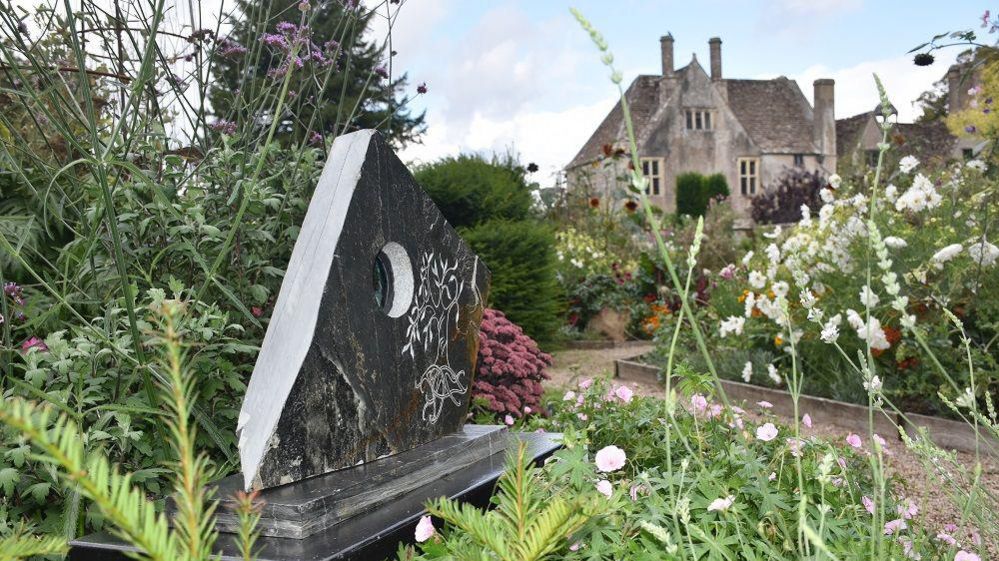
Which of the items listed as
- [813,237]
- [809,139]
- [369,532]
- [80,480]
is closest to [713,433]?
[369,532]

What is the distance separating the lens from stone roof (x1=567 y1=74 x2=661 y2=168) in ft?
106

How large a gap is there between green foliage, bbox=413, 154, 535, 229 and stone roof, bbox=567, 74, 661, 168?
2248 centimetres

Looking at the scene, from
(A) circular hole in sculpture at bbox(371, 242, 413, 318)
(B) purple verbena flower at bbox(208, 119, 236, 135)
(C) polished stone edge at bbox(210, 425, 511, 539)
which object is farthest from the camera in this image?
(B) purple verbena flower at bbox(208, 119, 236, 135)

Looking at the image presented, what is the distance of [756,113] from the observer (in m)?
36.2

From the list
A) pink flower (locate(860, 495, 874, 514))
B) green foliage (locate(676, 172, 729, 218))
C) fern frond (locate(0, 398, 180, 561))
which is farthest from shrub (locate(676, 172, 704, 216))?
fern frond (locate(0, 398, 180, 561))

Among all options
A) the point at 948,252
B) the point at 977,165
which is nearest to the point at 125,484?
the point at 948,252

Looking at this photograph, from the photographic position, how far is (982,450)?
4699mm

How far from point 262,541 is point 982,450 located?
423cm

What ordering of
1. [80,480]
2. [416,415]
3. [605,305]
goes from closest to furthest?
1. [80,480]
2. [416,415]
3. [605,305]

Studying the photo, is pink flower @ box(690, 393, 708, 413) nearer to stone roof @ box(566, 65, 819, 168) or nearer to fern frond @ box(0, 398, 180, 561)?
fern frond @ box(0, 398, 180, 561)

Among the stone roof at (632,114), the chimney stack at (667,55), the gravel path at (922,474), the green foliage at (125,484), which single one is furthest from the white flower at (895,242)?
the chimney stack at (667,55)

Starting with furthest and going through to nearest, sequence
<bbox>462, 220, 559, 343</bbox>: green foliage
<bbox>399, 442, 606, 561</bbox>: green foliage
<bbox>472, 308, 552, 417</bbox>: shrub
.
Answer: <bbox>462, 220, 559, 343</bbox>: green foliage < <bbox>472, 308, 552, 417</bbox>: shrub < <bbox>399, 442, 606, 561</bbox>: green foliage

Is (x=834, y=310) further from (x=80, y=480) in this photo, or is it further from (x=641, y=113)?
(x=641, y=113)

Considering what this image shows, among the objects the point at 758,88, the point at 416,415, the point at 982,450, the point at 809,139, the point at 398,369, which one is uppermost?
the point at 758,88
